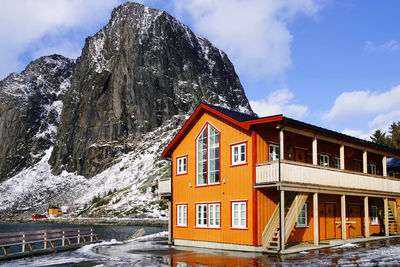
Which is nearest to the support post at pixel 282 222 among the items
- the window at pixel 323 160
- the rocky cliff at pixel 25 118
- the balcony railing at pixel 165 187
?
the window at pixel 323 160

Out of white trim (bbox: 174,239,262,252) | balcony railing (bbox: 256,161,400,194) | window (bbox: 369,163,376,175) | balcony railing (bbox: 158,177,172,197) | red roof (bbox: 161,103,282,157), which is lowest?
white trim (bbox: 174,239,262,252)

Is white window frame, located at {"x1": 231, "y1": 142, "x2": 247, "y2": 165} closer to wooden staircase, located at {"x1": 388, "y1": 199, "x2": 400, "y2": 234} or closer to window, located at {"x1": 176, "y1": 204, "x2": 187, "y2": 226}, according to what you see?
window, located at {"x1": 176, "y1": 204, "x2": 187, "y2": 226}

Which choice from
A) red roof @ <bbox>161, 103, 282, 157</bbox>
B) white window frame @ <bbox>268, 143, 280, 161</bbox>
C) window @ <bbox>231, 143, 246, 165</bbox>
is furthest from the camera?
white window frame @ <bbox>268, 143, 280, 161</bbox>

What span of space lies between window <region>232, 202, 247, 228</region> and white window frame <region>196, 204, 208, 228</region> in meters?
2.84

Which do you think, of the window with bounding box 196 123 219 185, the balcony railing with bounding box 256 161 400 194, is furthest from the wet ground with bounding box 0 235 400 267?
the window with bounding box 196 123 219 185

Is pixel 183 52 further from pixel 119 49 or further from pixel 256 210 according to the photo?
pixel 256 210

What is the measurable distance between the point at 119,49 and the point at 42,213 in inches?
2460

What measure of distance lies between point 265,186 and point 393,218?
15.8 metres

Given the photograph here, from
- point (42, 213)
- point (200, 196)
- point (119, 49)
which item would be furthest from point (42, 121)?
point (200, 196)

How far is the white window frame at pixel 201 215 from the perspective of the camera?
2636 centimetres

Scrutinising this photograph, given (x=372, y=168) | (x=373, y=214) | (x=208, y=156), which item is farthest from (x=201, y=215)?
(x=372, y=168)

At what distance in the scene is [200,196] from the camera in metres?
27.0

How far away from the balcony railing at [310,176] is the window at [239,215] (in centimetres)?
190

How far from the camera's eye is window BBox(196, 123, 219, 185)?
26031 mm
